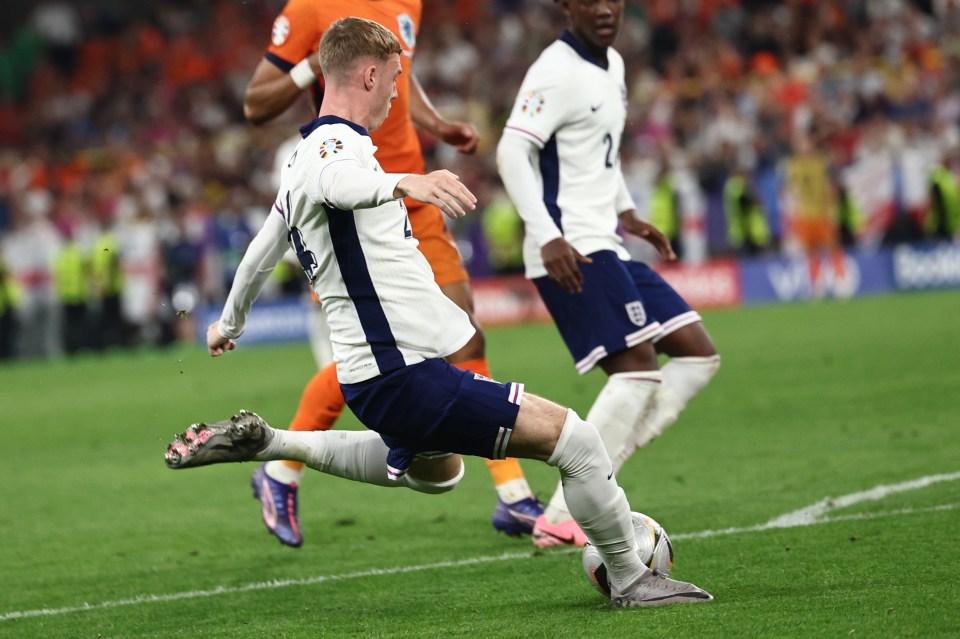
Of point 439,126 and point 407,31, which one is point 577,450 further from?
point 407,31

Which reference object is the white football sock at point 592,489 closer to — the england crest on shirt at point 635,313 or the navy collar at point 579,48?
the england crest on shirt at point 635,313

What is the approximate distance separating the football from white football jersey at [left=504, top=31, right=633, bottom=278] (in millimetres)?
1702

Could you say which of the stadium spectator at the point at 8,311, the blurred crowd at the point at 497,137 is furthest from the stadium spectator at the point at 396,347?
the stadium spectator at the point at 8,311

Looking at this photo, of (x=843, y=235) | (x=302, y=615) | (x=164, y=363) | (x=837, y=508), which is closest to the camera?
(x=302, y=615)

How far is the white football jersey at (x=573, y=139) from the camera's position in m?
6.43

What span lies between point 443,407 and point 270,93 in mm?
2361

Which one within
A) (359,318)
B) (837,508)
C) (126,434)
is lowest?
(126,434)

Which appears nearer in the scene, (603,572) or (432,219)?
(603,572)

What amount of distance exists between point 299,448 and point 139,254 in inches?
722

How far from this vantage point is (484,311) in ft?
72.1

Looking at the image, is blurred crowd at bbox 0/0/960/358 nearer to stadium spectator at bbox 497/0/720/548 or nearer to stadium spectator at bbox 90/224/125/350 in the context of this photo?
stadium spectator at bbox 90/224/125/350

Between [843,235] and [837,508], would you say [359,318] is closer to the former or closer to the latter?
[837,508]

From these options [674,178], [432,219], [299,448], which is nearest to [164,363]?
[674,178]

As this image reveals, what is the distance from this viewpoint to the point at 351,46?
15.4 ft
